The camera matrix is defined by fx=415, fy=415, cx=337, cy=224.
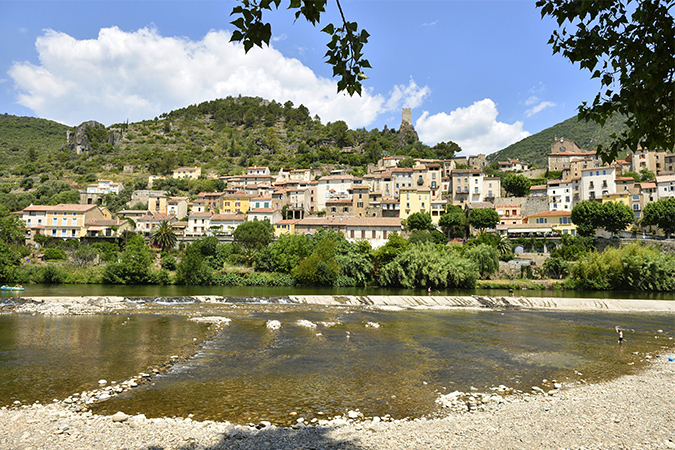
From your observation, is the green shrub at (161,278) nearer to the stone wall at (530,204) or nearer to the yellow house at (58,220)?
the yellow house at (58,220)

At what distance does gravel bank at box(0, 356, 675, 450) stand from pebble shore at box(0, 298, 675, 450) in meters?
0.02

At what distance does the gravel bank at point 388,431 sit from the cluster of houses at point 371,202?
1956 inches

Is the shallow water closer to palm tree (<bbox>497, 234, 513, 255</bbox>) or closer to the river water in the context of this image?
the river water

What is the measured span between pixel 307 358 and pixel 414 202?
6094 centimetres

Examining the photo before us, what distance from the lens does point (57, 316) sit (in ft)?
80.0

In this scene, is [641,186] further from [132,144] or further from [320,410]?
[132,144]

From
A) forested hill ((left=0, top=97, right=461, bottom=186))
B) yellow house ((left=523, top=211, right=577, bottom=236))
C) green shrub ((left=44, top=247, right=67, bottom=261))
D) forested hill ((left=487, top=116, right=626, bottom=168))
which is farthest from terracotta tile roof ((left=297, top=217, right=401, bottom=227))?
forested hill ((left=487, top=116, right=626, bottom=168))

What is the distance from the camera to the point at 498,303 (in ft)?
107

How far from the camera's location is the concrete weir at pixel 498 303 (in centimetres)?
3087

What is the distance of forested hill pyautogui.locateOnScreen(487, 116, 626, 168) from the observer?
136250 mm

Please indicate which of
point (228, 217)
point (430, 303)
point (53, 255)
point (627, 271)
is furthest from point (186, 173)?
point (627, 271)

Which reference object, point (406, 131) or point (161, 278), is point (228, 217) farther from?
point (406, 131)

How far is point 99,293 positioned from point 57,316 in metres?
11.9

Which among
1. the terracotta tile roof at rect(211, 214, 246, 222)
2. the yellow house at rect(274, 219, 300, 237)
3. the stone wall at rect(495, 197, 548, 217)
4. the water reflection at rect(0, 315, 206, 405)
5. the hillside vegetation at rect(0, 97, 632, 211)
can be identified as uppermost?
the hillside vegetation at rect(0, 97, 632, 211)
